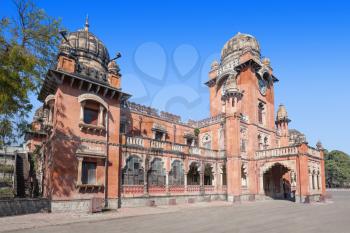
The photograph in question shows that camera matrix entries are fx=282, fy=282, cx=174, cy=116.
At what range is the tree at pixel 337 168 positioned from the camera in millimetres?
90188

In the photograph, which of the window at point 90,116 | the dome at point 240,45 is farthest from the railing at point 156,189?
the dome at point 240,45

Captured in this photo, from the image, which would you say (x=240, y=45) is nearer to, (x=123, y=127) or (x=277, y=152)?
(x=277, y=152)

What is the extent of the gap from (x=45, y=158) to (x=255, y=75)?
1157 inches

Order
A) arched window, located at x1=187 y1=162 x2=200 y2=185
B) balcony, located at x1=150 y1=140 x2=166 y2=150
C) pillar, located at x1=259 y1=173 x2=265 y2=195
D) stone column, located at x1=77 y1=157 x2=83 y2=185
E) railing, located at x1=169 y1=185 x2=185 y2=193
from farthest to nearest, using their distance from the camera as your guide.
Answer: pillar, located at x1=259 y1=173 x2=265 y2=195, arched window, located at x1=187 y1=162 x2=200 y2=185, railing, located at x1=169 y1=185 x2=185 y2=193, balcony, located at x1=150 y1=140 x2=166 y2=150, stone column, located at x1=77 y1=157 x2=83 y2=185

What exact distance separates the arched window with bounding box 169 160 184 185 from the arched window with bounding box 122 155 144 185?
12.8 feet

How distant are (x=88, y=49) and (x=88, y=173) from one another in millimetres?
17710

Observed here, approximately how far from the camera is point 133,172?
84.4 feet

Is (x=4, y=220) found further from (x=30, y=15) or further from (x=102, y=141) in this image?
(x=30, y=15)

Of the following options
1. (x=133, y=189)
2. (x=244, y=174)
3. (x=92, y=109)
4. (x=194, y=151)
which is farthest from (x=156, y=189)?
(x=244, y=174)

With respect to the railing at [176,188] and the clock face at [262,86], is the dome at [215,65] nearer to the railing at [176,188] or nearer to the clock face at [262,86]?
the clock face at [262,86]

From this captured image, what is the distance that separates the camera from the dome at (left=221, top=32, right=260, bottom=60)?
43.0 meters

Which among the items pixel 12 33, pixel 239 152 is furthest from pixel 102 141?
pixel 239 152

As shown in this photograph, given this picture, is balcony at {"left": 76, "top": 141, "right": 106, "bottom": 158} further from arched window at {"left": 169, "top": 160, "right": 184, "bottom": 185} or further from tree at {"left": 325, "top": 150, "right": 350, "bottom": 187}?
tree at {"left": 325, "top": 150, "right": 350, "bottom": 187}

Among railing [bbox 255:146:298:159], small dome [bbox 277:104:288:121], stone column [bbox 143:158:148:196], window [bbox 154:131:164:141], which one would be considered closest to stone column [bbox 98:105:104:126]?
stone column [bbox 143:158:148:196]
